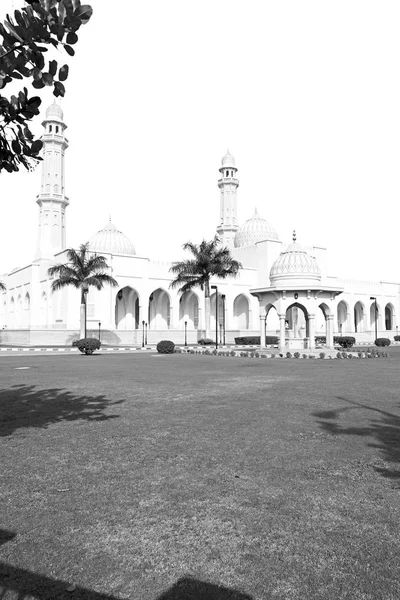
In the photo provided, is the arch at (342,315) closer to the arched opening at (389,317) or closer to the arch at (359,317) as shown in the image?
the arch at (359,317)

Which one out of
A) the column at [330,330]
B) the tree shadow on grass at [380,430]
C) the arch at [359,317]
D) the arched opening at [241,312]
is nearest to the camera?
the tree shadow on grass at [380,430]

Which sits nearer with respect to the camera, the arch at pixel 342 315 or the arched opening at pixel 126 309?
the arched opening at pixel 126 309

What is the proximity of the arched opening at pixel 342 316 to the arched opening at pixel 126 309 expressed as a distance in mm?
30188

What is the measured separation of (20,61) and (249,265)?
61134mm

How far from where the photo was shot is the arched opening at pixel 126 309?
5794cm

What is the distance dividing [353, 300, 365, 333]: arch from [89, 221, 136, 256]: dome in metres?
36.1

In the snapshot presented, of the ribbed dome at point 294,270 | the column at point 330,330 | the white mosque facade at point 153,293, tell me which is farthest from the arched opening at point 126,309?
the column at point 330,330

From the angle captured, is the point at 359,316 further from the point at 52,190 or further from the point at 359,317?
the point at 52,190

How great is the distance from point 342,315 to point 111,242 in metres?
37.3

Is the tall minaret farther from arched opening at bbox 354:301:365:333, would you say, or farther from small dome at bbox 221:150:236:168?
arched opening at bbox 354:301:365:333

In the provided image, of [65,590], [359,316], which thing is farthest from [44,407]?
[359,316]

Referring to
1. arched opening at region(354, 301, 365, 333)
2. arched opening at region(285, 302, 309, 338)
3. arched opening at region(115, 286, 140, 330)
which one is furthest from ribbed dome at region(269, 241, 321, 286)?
arched opening at region(354, 301, 365, 333)

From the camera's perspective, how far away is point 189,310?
6406 cm

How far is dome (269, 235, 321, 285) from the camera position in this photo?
32438 mm
